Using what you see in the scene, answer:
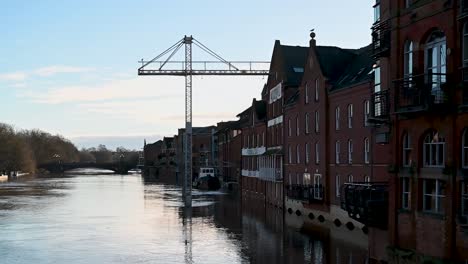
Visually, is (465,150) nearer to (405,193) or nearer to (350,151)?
(405,193)

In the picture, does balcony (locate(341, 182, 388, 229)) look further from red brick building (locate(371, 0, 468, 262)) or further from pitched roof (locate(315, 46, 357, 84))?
pitched roof (locate(315, 46, 357, 84))

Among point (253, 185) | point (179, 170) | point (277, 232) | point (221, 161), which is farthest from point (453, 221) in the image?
point (179, 170)

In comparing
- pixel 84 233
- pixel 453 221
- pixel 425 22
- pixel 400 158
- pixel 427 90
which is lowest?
pixel 84 233

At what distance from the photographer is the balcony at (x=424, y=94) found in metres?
19.4

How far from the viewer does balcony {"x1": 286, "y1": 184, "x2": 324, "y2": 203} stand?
46.8 meters

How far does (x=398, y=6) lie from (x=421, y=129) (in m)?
4.53

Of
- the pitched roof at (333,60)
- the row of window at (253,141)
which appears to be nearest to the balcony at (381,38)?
the pitched roof at (333,60)

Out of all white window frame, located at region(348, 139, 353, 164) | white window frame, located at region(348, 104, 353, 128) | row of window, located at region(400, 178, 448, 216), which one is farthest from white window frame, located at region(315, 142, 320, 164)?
row of window, located at region(400, 178, 448, 216)

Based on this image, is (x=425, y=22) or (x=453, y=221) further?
(x=425, y=22)

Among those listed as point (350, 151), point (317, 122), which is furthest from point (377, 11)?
point (317, 122)

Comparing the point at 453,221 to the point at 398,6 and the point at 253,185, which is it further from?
the point at 253,185

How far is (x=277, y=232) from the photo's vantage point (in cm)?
4138

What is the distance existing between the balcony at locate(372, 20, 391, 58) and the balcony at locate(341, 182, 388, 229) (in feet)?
17.4

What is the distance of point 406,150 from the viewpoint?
22359mm
